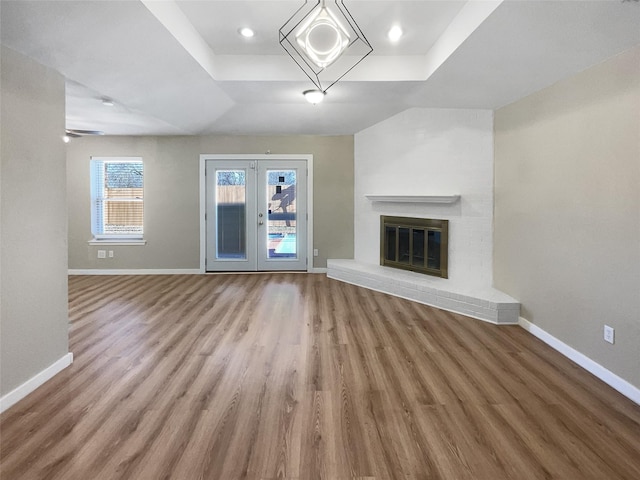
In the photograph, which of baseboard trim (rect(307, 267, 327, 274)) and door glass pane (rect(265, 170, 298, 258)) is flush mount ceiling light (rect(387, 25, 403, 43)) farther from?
Result: baseboard trim (rect(307, 267, 327, 274))

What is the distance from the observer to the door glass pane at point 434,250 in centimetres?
477

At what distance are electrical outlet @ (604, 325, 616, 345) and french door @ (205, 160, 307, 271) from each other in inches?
179

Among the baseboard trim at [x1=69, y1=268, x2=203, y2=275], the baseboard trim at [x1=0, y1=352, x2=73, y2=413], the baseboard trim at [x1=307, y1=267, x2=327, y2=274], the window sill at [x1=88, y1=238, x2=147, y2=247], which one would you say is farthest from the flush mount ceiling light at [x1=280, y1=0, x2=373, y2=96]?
the window sill at [x1=88, y1=238, x2=147, y2=247]

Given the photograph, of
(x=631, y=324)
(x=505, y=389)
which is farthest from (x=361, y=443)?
(x=631, y=324)

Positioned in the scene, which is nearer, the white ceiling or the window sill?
the white ceiling

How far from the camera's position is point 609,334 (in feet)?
8.11

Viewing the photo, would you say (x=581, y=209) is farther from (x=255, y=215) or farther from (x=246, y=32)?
(x=255, y=215)

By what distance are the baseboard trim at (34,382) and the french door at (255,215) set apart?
12.2ft

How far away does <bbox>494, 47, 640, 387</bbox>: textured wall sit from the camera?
2330 mm

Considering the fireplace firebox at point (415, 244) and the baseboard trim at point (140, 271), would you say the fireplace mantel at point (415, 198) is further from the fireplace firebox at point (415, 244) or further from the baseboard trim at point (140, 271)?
the baseboard trim at point (140, 271)

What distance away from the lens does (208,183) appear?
6.25m

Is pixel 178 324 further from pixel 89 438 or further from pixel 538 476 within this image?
pixel 538 476

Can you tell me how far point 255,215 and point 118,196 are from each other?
8.32ft

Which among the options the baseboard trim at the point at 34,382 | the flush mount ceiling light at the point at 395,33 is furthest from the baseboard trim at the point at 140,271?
the flush mount ceiling light at the point at 395,33
